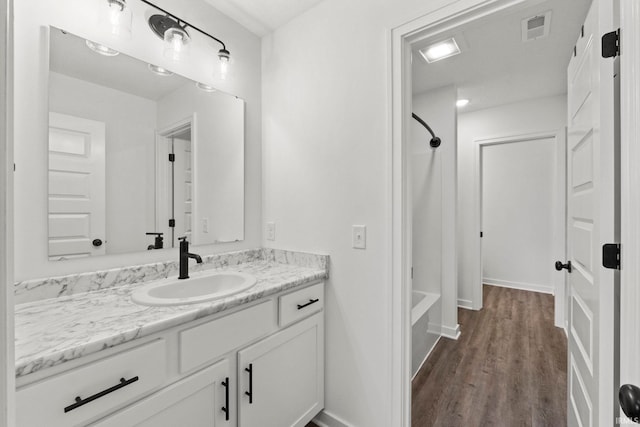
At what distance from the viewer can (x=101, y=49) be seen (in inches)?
50.9

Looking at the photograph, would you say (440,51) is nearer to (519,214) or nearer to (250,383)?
(250,383)

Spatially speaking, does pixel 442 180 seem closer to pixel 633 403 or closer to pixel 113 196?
pixel 633 403

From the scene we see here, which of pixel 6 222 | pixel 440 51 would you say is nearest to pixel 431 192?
pixel 440 51

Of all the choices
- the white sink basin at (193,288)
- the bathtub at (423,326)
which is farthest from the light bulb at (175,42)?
the bathtub at (423,326)

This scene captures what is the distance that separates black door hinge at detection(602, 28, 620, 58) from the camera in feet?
2.68

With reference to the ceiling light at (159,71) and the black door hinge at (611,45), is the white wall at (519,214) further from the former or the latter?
the ceiling light at (159,71)

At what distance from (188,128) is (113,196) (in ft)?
1.73

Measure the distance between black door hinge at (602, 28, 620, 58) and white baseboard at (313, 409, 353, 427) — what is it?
186 centimetres

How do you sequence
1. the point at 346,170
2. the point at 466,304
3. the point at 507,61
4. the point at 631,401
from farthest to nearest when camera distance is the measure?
the point at 466,304, the point at 507,61, the point at 346,170, the point at 631,401

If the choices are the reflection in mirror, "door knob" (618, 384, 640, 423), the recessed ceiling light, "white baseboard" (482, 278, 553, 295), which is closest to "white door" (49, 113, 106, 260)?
the reflection in mirror

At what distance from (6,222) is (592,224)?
151 centimetres

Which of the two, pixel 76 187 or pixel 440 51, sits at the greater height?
pixel 440 51

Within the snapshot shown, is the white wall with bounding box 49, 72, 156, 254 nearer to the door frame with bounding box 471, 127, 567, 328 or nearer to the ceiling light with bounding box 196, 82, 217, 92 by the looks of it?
the ceiling light with bounding box 196, 82, 217, 92

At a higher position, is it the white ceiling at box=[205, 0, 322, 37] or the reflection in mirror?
the white ceiling at box=[205, 0, 322, 37]
